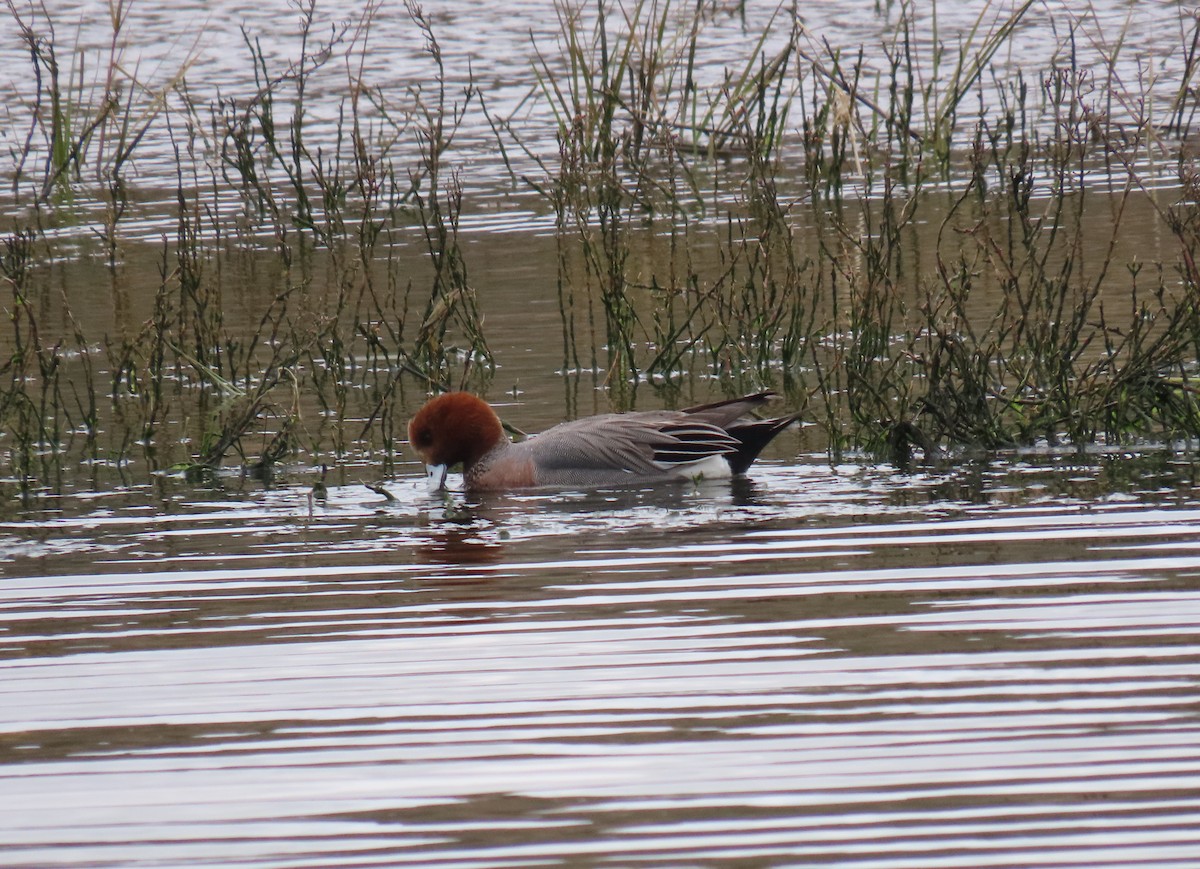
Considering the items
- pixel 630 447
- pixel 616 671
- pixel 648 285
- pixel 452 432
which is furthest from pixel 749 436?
pixel 648 285

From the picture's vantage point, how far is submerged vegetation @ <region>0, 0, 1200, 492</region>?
25.0 ft

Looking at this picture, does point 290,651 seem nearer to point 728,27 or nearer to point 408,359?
point 408,359

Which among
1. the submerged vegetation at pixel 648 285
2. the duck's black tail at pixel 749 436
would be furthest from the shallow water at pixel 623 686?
the submerged vegetation at pixel 648 285

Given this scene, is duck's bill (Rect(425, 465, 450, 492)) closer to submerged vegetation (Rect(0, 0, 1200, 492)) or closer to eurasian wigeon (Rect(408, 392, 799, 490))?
eurasian wigeon (Rect(408, 392, 799, 490))

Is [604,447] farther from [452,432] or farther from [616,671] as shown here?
[616,671]

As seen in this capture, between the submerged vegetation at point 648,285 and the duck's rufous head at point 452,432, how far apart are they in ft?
1.17

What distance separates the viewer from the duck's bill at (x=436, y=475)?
24.7ft

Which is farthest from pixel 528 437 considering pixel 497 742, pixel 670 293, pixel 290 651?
pixel 497 742

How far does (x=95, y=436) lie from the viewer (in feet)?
26.8

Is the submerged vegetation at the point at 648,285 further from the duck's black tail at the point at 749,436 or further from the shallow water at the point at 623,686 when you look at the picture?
the shallow water at the point at 623,686

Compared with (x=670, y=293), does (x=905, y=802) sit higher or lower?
lower

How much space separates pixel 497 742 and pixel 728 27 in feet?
52.4

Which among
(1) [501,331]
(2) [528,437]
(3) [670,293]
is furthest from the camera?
(1) [501,331]

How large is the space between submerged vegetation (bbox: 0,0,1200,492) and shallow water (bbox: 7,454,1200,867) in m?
1.09
